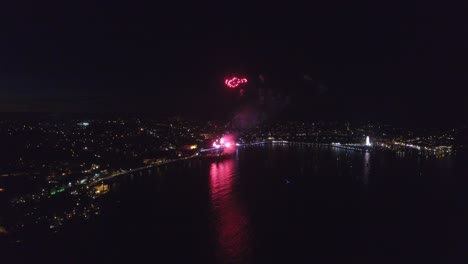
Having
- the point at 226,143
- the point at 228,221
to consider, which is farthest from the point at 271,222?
the point at 226,143

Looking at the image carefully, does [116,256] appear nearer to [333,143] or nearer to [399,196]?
[399,196]

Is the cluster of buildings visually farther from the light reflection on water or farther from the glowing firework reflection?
the light reflection on water

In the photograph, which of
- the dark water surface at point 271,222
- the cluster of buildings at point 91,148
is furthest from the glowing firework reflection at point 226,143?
the dark water surface at point 271,222

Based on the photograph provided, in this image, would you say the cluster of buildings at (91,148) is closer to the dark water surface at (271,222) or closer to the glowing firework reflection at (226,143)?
the glowing firework reflection at (226,143)

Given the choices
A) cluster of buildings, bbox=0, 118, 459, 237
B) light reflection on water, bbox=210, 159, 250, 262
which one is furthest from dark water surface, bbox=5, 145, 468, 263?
cluster of buildings, bbox=0, 118, 459, 237

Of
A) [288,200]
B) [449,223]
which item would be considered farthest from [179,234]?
[449,223]

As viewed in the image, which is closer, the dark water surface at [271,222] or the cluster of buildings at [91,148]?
the dark water surface at [271,222]

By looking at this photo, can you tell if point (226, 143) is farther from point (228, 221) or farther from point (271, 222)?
point (271, 222)

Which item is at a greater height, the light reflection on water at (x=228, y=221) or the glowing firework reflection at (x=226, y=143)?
the glowing firework reflection at (x=226, y=143)
